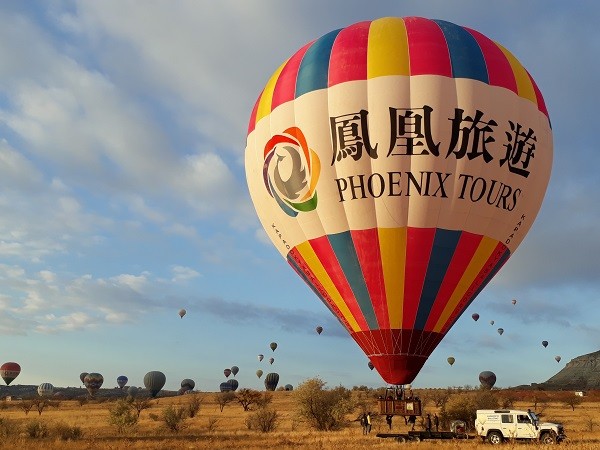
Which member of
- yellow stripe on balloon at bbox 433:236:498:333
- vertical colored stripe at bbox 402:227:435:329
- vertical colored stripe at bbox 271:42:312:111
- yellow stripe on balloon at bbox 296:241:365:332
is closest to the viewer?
vertical colored stripe at bbox 402:227:435:329

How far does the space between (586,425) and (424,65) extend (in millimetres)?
28509

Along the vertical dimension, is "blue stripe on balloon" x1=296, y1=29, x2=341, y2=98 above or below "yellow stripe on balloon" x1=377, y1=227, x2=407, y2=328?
above

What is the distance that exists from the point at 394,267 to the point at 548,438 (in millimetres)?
11002

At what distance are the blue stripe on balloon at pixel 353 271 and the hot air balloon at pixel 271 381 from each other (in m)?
91.7

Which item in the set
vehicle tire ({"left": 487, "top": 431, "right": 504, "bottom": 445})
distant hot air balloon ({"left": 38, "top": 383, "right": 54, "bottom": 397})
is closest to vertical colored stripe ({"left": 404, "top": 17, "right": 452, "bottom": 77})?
vehicle tire ({"left": 487, "top": 431, "right": 504, "bottom": 445})

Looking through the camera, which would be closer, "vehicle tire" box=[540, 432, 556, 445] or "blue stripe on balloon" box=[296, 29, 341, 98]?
"blue stripe on balloon" box=[296, 29, 341, 98]

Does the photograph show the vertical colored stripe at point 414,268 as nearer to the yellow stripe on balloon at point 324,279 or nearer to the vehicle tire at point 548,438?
the yellow stripe on balloon at point 324,279

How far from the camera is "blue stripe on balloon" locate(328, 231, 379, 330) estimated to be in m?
23.3

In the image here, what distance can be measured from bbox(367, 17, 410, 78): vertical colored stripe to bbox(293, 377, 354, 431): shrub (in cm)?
2244

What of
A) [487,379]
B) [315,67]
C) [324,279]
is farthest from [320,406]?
[487,379]

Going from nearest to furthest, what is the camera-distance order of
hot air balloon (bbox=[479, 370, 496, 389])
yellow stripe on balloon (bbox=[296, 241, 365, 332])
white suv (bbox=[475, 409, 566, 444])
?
yellow stripe on balloon (bbox=[296, 241, 365, 332]) → white suv (bbox=[475, 409, 566, 444]) → hot air balloon (bbox=[479, 370, 496, 389])

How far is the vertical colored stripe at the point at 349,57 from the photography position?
936 inches

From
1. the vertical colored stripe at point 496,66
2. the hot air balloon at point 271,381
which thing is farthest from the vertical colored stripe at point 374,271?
the hot air balloon at point 271,381

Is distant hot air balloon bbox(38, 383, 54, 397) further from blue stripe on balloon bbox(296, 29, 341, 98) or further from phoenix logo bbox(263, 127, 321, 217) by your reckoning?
blue stripe on balloon bbox(296, 29, 341, 98)
